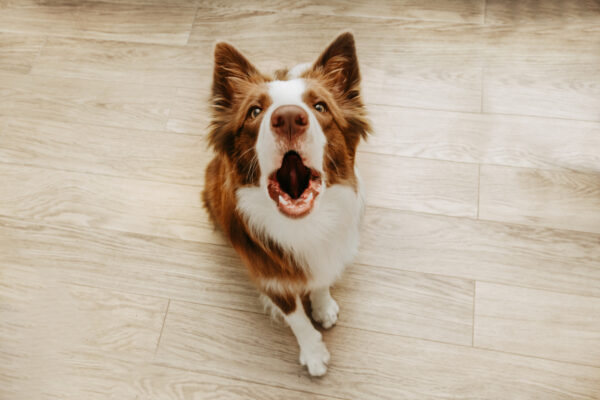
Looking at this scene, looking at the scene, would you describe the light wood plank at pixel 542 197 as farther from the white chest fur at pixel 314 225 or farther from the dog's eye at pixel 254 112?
the dog's eye at pixel 254 112

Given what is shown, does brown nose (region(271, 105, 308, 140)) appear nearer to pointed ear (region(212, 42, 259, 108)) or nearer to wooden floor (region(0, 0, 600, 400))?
pointed ear (region(212, 42, 259, 108))

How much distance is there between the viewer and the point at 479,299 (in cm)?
210

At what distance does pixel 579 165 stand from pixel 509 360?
3.18ft

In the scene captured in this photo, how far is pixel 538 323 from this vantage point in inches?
80.7

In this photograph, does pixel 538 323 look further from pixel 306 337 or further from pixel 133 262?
pixel 133 262

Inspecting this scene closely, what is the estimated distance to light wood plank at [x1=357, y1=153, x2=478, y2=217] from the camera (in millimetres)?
2252

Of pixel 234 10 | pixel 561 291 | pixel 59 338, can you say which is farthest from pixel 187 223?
pixel 561 291

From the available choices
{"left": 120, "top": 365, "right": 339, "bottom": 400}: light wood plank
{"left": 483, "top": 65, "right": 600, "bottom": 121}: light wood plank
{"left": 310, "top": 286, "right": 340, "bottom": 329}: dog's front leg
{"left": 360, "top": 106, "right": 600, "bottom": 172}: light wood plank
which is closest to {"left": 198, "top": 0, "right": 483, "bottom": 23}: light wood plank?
{"left": 483, "top": 65, "right": 600, "bottom": 121}: light wood plank

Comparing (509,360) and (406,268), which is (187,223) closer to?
(406,268)

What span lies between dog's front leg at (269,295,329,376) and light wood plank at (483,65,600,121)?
1369 mm

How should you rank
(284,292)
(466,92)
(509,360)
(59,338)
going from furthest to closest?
(466,92)
(59,338)
(509,360)
(284,292)

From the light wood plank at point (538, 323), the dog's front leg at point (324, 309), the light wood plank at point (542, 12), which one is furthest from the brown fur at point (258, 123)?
the light wood plank at point (542, 12)

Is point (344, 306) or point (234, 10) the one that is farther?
point (234, 10)

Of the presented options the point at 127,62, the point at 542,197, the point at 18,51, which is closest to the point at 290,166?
the point at 542,197
